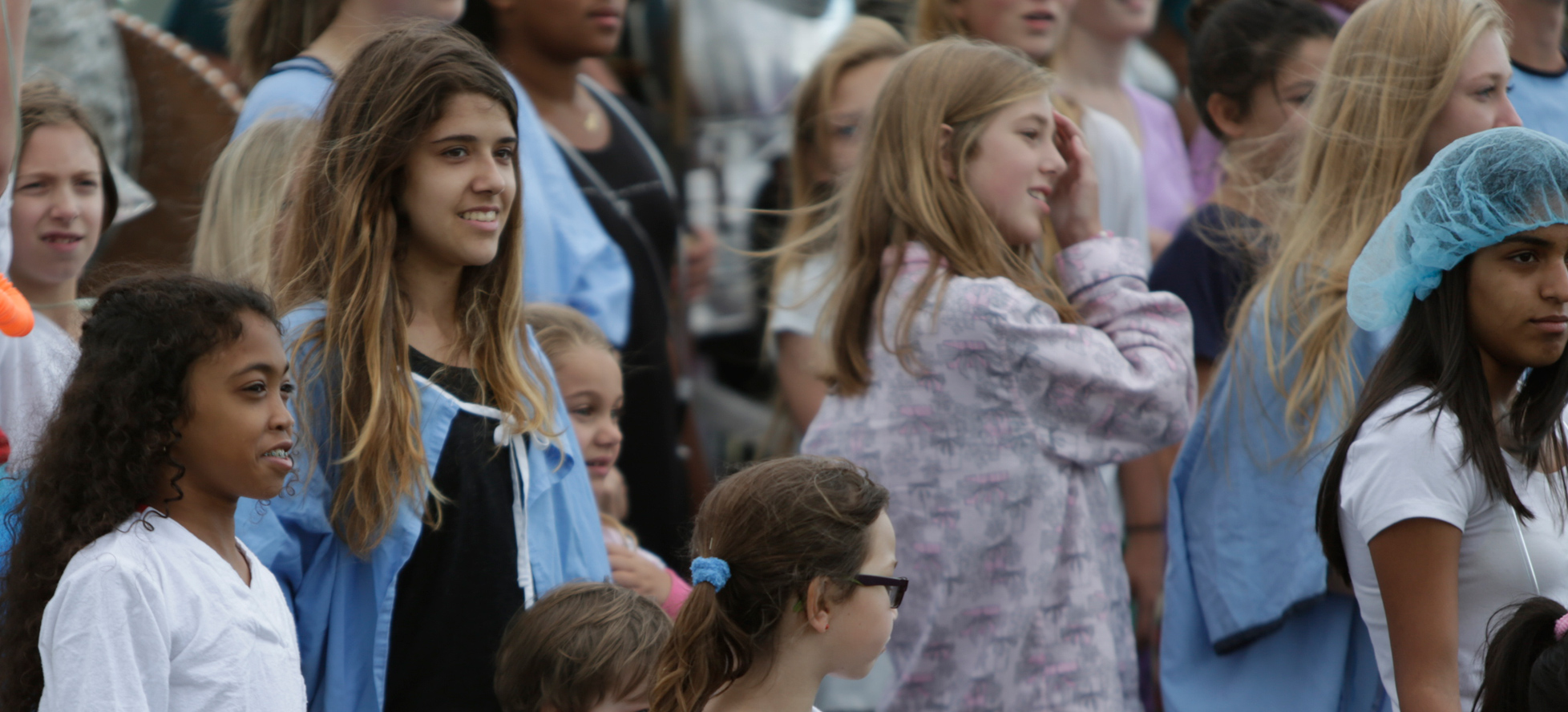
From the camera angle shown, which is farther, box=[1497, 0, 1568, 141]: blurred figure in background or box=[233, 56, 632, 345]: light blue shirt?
box=[1497, 0, 1568, 141]: blurred figure in background

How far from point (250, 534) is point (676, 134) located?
3596 millimetres

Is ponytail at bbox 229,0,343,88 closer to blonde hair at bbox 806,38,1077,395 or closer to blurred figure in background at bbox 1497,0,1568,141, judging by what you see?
blonde hair at bbox 806,38,1077,395

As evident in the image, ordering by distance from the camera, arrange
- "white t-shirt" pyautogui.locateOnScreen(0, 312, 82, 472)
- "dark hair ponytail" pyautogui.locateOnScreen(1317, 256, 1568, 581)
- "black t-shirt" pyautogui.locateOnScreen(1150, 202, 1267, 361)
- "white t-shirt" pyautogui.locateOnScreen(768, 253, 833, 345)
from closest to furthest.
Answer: "dark hair ponytail" pyautogui.locateOnScreen(1317, 256, 1568, 581) < "white t-shirt" pyautogui.locateOnScreen(0, 312, 82, 472) < "black t-shirt" pyautogui.locateOnScreen(1150, 202, 1267, 361) < "white t-shirt" pyautogui.locateOnScreen(768, 253, 833, 345)

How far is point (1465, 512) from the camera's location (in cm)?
244

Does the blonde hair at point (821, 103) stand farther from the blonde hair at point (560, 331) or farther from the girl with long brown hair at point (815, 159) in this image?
the blonde hair at point (560, 331)

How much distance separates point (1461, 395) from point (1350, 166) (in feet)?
2.98

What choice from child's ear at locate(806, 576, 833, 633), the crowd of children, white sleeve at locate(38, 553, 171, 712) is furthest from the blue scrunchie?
white sleeve at locate(38, 553, 171, 712)

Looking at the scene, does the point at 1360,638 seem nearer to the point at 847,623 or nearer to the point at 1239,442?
the point at 1239,442

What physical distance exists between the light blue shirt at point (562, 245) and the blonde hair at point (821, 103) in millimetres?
930

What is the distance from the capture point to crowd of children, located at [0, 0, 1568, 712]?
2.35 metres

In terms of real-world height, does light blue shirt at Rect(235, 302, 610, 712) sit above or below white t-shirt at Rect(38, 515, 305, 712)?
below

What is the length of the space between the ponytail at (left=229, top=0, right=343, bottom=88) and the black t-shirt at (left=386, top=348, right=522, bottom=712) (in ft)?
4.03

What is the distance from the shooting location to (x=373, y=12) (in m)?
3.57

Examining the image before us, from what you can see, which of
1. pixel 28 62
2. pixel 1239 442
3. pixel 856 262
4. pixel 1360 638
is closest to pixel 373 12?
pixel 28 62
